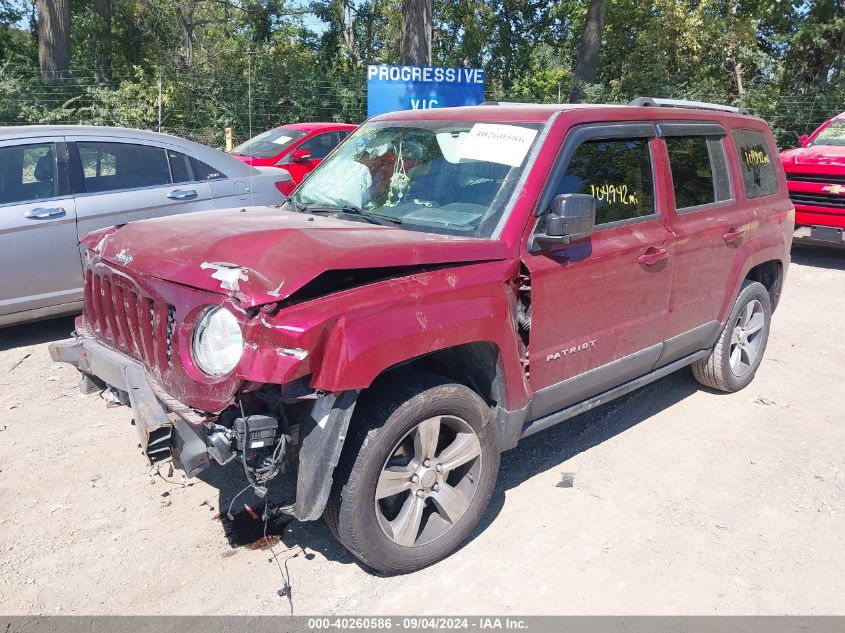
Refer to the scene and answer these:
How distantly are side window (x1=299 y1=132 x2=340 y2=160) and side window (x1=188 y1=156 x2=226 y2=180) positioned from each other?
4328 millimetres

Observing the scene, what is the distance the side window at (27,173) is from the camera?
5.70 metres

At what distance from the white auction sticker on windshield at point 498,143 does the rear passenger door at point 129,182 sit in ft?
11.5

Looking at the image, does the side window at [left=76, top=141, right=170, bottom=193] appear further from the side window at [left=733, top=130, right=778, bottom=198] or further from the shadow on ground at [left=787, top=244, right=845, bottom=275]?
the shadow on ground at [left=787, top=244, right=845, bottom=275]

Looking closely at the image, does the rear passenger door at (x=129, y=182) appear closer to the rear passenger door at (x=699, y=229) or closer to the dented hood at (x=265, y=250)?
the dented hood at (x=265, y=250)

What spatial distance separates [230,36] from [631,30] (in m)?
16.7

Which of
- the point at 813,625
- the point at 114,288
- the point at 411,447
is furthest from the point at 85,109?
the point at 813,625

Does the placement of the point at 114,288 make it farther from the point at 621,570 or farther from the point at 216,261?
the point at 621,570

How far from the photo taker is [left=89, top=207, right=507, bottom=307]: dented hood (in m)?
2.67

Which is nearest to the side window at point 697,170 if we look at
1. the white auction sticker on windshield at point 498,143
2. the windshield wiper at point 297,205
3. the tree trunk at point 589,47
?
the white auction sticker on windshield at point 498,143

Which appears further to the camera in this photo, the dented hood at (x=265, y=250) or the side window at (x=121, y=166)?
the side window at (x=121, y=166)

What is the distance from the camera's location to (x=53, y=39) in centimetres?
1579

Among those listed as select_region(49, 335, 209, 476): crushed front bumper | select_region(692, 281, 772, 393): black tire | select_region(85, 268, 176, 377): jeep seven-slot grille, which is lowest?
select_region(692, 281, 772, 393): black tire

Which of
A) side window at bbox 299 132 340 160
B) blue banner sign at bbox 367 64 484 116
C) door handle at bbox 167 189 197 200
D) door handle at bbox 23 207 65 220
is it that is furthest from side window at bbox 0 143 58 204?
blue banner sign at bbox 367 64 484 116

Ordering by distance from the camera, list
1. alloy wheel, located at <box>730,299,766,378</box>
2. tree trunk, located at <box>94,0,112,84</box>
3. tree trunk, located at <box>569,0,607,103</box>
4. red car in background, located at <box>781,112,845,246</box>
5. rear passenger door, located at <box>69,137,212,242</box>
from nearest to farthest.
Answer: alloy wheel, located at <box>730,299,766,378</box>
rear passenger door, located at <box>69,137,212,242</box>
red car in background, located at <box>781,112,845,246</box>
tree trunk, located at <box>569,0,607,103</box>
tree trunk, located at <box>94,0,112,84</box>
